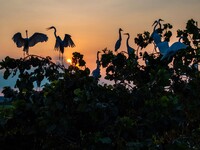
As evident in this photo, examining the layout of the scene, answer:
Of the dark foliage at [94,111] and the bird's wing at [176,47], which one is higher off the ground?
the bird's wing at [176,47]

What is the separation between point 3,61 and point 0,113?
875 millimetres

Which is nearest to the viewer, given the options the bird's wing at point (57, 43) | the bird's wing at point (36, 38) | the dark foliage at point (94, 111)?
the dark foliage at point (94, 111)

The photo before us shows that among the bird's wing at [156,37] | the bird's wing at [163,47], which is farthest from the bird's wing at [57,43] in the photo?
the bird's wing at [163,47]

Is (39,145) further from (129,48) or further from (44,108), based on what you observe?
(129,48)

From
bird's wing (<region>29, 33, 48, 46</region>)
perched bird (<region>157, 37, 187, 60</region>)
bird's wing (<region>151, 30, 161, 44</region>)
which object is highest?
bird's wing (<region>29, 33, 48, 46</region>)

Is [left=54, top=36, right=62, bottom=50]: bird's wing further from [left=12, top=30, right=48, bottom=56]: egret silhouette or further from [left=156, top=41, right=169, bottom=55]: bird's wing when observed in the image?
[left=156, top=41, right=169, bottom=55]: bird's wing

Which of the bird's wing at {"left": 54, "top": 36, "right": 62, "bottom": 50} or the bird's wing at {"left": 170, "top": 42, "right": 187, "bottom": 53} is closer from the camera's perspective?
the bird's wing at {"left": 170, "top": 42, "right": 187, "bottom": 53}

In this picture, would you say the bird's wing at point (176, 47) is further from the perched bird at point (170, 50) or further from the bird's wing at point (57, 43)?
the bird's wing at point (57, 43)

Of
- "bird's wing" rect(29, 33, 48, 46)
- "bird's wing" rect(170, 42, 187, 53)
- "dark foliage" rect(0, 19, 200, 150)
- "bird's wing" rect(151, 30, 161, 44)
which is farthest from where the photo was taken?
"bird's wing" rect(29, 33, 48, 46)

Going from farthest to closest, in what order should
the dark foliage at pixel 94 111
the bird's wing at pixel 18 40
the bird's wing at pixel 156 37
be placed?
the bird's wing at pixel 18 40, the bird's wing at pixel 156 37, the dark foliage at pixel 94 111

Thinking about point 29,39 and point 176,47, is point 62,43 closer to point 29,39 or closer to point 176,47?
point 29,39

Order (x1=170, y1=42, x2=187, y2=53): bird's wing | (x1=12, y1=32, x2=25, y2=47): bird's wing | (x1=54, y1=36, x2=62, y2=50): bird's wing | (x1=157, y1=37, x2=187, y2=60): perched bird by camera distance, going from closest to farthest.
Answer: (x1=157, y1=37, x2=187, y2=60): perched bird
(x1=170, y1=42, x2=187, y2=53): bird's wing
(x1=12, y1=32, x2=25, y2=47): bird's wing
(x1=54, y1=36, x2=62, y2=50): bird's wing

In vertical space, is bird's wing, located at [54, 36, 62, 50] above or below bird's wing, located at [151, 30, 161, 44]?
above

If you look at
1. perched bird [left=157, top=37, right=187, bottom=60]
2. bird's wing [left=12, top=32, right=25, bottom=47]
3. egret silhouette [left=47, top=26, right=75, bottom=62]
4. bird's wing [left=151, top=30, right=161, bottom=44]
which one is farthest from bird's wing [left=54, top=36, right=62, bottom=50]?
perched bird [left=157, top=37, right=187, bottom=60]
